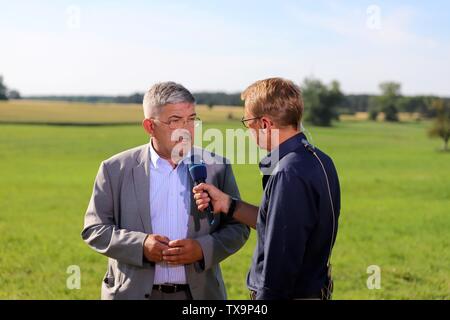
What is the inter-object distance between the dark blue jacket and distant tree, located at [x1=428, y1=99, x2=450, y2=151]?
58881 millimetres

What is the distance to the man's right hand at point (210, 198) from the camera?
11.6ft

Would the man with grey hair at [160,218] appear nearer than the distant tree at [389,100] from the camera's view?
Yes

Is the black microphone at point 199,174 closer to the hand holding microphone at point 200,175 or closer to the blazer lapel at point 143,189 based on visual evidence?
the hand holding microphone at point 200,175

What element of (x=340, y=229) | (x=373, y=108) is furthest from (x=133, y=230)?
(x=373, y=108)

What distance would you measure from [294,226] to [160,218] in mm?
1102

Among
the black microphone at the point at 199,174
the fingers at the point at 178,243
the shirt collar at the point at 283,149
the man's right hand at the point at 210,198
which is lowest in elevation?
the fingers at the point at 178,243

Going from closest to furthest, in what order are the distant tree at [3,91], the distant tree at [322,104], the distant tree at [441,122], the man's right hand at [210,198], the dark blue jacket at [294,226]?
the dark blue jacket at [294,226] < the man's right hand at [210,198] < the distant tree at [441,122] < the distant tree at [3,91] < the distant tree at [322,104]

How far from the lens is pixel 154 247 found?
3.66 meters

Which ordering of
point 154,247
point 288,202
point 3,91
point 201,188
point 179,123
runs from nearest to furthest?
point 288,202
point 201,188
point 154,247
point 179,123
point 3,91

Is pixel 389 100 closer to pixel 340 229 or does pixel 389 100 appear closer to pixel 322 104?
pixel 322 104

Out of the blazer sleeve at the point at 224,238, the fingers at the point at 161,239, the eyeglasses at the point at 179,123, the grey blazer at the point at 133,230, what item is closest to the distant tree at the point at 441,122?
the blazer sleeve at the point at 224,238

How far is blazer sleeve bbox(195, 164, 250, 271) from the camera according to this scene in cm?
381

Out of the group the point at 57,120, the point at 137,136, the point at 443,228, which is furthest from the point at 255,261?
the point at 57,120

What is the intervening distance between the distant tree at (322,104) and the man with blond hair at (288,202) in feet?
311
